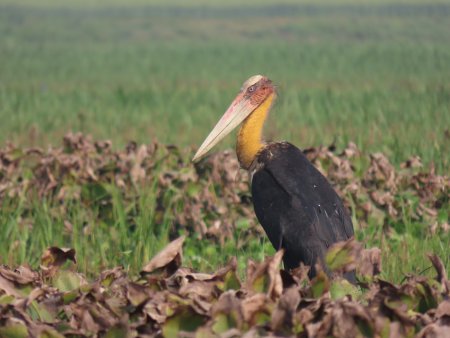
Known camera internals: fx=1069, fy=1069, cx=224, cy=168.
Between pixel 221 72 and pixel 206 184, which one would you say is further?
pixel 221 72

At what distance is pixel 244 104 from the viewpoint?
18.8 feet

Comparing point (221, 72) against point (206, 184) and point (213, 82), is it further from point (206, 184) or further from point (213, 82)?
point (206, 184)

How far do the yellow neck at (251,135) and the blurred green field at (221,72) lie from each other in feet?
7.50

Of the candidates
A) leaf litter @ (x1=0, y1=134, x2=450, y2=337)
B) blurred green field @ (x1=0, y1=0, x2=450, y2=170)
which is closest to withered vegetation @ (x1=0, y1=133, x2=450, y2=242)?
blurred green field @ (x1=0, y1=0, x2=450, y2=170)

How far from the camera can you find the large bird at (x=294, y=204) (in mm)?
4402

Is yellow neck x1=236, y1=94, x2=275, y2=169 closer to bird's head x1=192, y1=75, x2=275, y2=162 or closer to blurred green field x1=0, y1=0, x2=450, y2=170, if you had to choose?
bird's head x1=192, y1=75, x2=275, y2=162

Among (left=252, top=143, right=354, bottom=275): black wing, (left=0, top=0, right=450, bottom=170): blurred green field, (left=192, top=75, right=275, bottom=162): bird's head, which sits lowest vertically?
(left=0, top=0, right=450, bottom=170): blurred green field

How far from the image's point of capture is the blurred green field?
11047mm

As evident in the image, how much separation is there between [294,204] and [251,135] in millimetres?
1020

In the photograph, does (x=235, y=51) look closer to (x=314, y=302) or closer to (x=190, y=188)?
(x=190, y=188)

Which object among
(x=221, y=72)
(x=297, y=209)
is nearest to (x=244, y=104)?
(x=297, y=209)

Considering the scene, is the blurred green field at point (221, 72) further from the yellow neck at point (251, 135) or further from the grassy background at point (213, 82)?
the yellow neck at point (251, 135)

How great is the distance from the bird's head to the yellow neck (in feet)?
0.09

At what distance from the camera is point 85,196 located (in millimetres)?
6809
